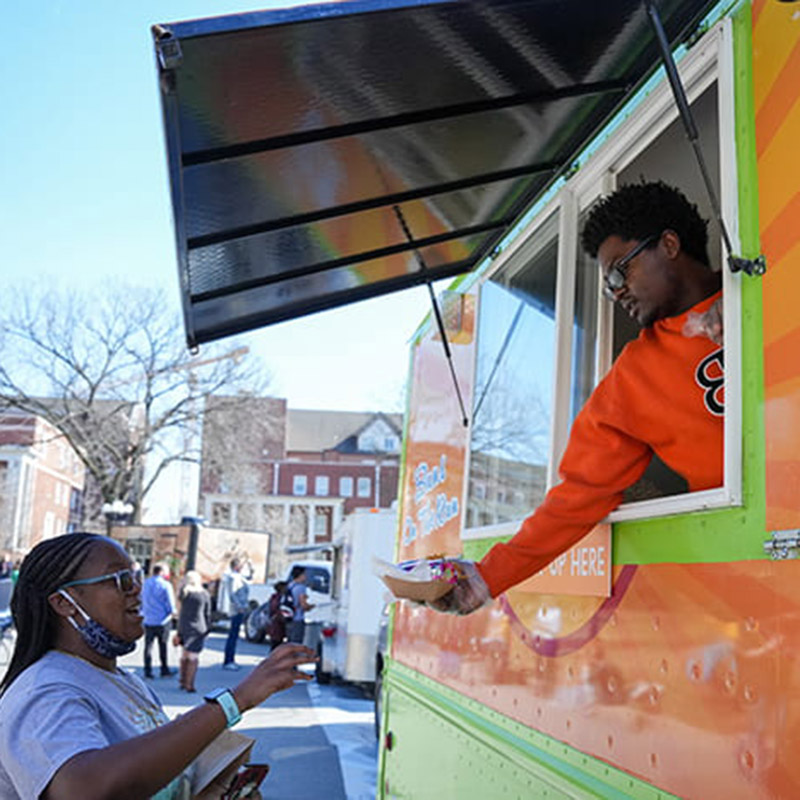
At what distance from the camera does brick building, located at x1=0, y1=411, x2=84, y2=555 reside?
39.2 meters

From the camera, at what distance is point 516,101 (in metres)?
2.91

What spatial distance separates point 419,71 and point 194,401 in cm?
3196

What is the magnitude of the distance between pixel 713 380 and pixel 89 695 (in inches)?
63.1

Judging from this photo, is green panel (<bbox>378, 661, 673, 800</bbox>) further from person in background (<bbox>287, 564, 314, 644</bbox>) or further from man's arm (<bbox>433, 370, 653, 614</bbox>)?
person in background (<bbox>287, 564, 314, 644</bbox>)

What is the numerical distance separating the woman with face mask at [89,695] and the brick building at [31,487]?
3430cm

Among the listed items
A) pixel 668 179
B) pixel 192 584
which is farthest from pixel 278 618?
pixel 668 179

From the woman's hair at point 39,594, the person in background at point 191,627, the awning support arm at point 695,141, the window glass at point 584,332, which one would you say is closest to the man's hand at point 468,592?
the window glass at point 584,332

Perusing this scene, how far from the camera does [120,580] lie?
221 cm

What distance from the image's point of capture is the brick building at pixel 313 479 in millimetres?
54594

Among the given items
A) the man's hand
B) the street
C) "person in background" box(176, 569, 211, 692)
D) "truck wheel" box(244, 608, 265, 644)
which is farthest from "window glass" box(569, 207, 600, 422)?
"truck wheel" box(244, 608, 265, 644)

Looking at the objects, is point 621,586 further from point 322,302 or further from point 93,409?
point 93,409

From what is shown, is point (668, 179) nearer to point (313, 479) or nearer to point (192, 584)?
point (192, 584)

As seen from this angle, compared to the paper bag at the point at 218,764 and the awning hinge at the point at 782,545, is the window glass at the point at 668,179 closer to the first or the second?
the awning hinge at the point at 782,545

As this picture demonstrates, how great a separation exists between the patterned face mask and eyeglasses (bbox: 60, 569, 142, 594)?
0.04 meters
